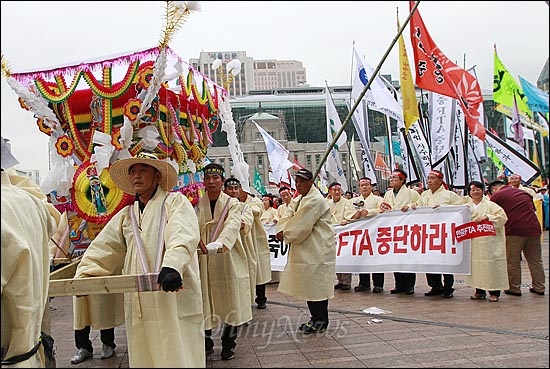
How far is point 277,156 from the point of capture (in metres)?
9.62

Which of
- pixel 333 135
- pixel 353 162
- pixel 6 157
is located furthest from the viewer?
pixel 353 162

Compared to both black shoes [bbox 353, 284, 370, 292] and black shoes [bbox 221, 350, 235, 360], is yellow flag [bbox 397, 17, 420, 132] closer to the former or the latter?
black shoes [bbox 353, 284, 370, 292]

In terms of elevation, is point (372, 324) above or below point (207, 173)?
below

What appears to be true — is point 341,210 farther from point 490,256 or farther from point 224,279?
point 224,279

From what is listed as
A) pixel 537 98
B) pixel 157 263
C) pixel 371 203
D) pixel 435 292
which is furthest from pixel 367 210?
pixel 157 263

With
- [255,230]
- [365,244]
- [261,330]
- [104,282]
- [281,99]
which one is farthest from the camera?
[365,244]

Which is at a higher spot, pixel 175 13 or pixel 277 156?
pixel 175 13

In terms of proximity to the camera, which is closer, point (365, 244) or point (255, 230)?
point (255, 230)

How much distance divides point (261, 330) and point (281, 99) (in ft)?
8.70

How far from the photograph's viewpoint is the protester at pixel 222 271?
465 cm

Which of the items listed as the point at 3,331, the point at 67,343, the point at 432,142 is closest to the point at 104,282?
the point at 3,331

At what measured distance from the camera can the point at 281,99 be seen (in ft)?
21.1

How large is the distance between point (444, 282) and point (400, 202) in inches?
52.6

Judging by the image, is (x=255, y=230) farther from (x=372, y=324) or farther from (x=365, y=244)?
(x=372, y=324)
